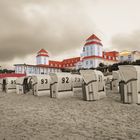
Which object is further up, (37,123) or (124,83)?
(124,83)

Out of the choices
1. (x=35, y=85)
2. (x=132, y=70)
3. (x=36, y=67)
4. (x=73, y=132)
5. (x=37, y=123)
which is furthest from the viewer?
(x=36, y=67)

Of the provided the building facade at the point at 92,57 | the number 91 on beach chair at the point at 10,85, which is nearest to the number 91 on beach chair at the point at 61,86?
the number 91 on beach chair at the point at 10,85

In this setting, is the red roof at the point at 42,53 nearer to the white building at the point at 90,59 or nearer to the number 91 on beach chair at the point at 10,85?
the white building at the point at 90,59

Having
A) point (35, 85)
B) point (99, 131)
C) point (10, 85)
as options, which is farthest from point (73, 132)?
point (10, 85)

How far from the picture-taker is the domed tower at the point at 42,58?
99.9m

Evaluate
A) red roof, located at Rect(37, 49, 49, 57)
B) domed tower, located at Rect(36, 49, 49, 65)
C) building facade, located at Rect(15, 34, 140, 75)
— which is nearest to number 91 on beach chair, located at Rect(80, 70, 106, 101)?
building facade, located at Rect(15, 34, 140, 75)

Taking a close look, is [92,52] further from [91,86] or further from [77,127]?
[77,127]

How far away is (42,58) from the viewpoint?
100m

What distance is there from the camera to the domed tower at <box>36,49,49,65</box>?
3935 inches

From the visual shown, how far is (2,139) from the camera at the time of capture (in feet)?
19.2

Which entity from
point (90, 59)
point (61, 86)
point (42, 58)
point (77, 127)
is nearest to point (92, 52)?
point (90, 59)

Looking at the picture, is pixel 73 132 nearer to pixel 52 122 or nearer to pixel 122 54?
pixel 52 122

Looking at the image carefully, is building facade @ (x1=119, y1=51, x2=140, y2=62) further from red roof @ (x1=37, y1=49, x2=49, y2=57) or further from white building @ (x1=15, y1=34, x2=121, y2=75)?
red roof @ (x1=37, y1=49, x2=49, y2=57)

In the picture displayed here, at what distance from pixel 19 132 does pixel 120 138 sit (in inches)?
120
